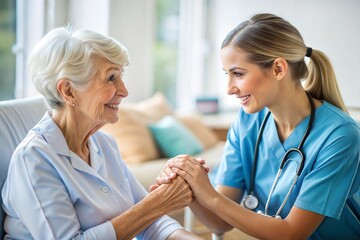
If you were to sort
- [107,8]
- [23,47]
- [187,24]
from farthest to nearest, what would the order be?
[187,24]
[107,8]
[23,47]

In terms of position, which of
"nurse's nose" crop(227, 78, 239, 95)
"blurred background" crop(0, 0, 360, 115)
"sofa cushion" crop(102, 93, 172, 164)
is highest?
"nurse's nose" crop(227, 78, 239, 95)

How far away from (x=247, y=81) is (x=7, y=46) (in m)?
2.35

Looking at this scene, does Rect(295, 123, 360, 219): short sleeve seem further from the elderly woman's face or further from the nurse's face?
the elderly woman's face

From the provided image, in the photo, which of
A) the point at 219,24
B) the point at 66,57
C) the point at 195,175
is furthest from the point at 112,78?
the point at 219,24

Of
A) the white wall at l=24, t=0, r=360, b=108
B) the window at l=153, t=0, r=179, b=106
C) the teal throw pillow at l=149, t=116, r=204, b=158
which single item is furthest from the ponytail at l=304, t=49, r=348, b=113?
the window at l=153, t=0, r=179, b=106

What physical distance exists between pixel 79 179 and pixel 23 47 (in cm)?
222

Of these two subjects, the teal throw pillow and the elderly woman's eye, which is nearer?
the elderly woman's eye

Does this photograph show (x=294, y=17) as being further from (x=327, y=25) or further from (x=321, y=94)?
(x=321, y=94)

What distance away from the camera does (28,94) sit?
3.62 metres

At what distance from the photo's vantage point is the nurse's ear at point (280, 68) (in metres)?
1.68

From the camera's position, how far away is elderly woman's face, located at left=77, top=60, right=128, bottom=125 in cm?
167

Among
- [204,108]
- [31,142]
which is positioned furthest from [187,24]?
[31,142]

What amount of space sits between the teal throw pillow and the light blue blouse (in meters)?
1.94

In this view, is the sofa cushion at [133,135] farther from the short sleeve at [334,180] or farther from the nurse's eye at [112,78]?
the short sleeve at [334,180]
